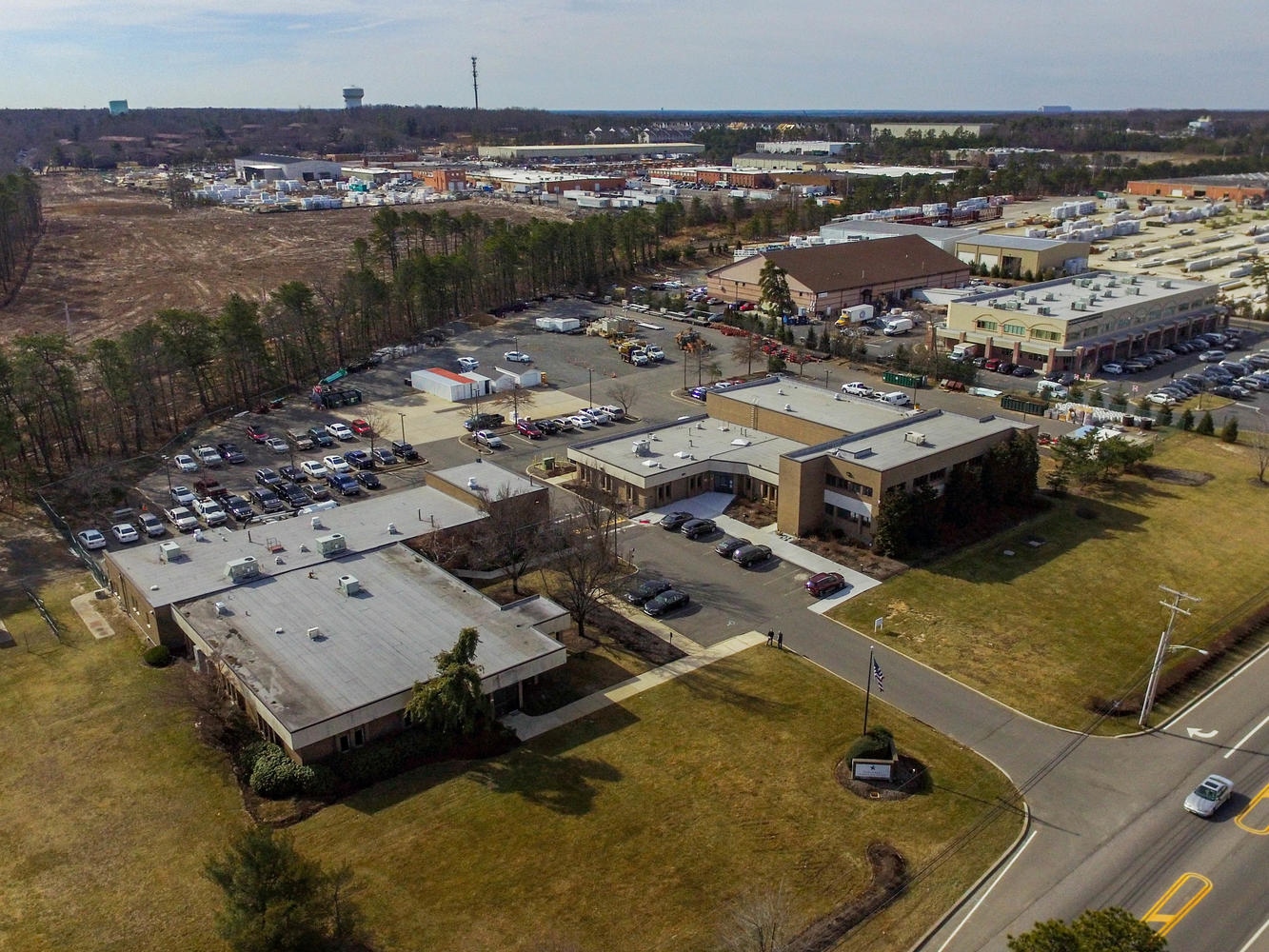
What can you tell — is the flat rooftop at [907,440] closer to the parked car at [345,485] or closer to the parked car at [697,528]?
the parked car at [697,528]

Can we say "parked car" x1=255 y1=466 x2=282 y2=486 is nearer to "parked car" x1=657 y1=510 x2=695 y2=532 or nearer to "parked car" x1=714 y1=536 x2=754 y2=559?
"parked car" x1=657 y1=510 x2=695 y2=532

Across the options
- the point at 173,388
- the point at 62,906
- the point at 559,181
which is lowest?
the point at 62,906

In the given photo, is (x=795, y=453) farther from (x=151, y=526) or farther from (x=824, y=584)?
(x=151, y=526)

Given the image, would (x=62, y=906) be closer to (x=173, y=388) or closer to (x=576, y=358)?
(x=173, y=388)

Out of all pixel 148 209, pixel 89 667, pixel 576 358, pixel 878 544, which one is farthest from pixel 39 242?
pixel 878 544

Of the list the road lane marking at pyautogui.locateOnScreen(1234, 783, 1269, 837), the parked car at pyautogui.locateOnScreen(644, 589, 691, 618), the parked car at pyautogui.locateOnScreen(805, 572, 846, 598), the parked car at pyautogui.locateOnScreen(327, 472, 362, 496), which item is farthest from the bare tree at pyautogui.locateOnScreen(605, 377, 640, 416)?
the road lane marking at pyautogui.locateOnScreen(1234, 783, 1269, 837)

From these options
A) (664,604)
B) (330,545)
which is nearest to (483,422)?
(330,545)
